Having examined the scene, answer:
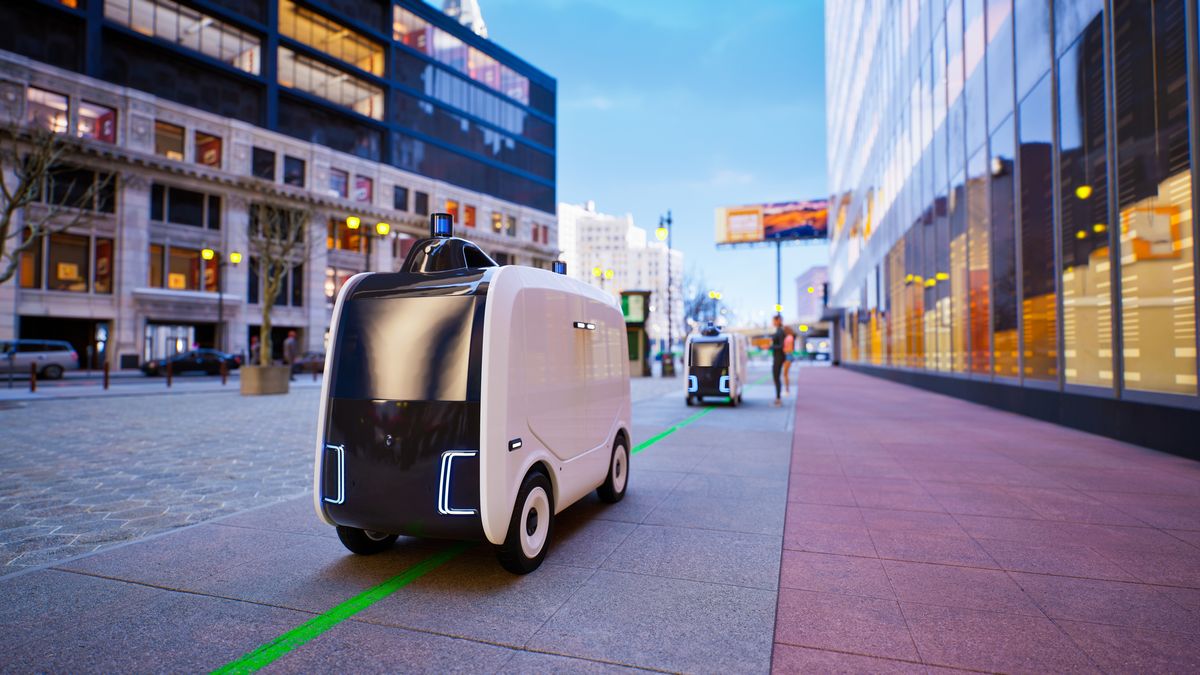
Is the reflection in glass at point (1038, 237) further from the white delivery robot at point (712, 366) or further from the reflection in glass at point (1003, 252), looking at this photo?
the white delivery robot at point (712, 366)

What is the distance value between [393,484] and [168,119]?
42.4 meters

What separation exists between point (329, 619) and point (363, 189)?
4800 cm

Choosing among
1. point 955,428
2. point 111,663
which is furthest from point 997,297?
point 111,663

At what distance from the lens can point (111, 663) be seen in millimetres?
2758

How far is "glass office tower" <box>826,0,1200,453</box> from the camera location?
26.4ft

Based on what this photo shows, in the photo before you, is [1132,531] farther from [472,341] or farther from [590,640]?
[472,341]

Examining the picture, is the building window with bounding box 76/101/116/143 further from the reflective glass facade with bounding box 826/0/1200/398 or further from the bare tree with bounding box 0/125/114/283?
the reflective glass facade with bounding box 826/0/1200/398

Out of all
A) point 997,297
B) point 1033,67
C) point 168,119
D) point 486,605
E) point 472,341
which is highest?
point 168,119

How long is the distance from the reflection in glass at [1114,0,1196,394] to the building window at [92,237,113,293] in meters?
43.0

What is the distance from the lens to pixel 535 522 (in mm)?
4148

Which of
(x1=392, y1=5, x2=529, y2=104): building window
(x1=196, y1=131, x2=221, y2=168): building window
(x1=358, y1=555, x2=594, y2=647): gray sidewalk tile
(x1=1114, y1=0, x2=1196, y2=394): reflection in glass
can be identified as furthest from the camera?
(x1=392, y1=5, x2=529, y2=104): building window

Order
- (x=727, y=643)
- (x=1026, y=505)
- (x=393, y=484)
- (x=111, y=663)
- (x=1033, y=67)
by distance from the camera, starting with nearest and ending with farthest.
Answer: (x=111, y=663) < (x=727, y=643) < (x=393, y=484) < (x=1026, y=505) < (x=1033, y=67)

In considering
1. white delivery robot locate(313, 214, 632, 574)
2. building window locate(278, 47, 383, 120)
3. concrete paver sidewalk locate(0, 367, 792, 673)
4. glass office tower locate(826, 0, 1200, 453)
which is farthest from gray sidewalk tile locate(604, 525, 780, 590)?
building window locate(278, 47, 383, 120)

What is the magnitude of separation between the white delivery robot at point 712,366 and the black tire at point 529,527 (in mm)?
12084
